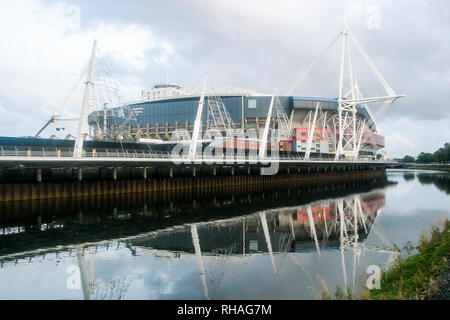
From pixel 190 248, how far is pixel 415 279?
37.3ft

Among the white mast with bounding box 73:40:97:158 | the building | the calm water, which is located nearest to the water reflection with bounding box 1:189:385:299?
the calm water

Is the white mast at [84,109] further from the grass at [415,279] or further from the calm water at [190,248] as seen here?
the grass at [415,279]

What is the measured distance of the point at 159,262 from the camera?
15.8 meters

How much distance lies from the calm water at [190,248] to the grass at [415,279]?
4.28 ft

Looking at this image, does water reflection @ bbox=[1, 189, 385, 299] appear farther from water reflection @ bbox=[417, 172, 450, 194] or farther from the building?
the building

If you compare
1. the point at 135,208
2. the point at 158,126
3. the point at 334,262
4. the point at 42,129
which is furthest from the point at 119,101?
the point at 158,126

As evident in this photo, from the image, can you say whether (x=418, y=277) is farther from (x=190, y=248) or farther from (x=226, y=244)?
(x=190, y=248)

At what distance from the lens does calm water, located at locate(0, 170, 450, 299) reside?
500 inches

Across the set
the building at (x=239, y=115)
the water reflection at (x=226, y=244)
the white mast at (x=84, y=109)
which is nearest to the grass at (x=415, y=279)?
the water reflection at (x=226, y=244)

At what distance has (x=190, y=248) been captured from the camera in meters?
18.5

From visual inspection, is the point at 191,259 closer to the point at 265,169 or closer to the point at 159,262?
the point at 159,262

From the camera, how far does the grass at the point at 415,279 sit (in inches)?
354

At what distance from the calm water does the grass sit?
1304 millimetres

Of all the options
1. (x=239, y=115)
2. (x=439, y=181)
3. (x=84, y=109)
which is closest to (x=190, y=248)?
(x=84, y=109)
